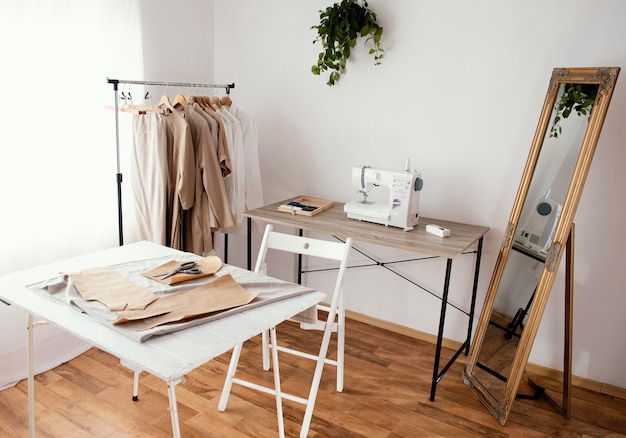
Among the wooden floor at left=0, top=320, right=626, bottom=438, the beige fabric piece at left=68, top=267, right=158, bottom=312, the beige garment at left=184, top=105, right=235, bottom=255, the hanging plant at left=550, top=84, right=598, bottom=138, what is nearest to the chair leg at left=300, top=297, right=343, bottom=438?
the wooden floor at left=0, top=320, right=626, bottom=438

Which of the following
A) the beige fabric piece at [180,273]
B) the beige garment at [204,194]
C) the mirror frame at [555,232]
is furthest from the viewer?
the beige garment at [204,194]

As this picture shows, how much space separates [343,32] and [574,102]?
53.2 inches

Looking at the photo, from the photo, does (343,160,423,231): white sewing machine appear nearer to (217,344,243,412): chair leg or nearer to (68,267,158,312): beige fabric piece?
(217,344,243,412): chair leg

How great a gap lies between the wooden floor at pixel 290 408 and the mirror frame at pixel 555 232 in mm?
137

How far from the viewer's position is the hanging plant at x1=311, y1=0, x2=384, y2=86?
9.77 ft

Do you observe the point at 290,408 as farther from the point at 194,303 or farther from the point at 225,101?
the point at 225,101

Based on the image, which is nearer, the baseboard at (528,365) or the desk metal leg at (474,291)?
the baseboard at (528,365)

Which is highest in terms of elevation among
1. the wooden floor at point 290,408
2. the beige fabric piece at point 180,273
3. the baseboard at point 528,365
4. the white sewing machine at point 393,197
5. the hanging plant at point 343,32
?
the hanging plant at point 343,32

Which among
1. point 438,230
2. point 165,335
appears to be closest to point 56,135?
point 165,335

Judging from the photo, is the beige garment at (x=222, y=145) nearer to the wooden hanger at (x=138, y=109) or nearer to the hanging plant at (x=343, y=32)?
the wooden hanger at (x=138, y=109)

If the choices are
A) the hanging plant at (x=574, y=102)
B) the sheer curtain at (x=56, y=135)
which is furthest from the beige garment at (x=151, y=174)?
the hanging plant at (x=574, y=102)

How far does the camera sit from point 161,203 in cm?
285

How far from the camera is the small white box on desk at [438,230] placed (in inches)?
106

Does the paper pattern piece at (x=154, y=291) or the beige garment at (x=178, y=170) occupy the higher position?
the beige garment at (x=178, y=170)
